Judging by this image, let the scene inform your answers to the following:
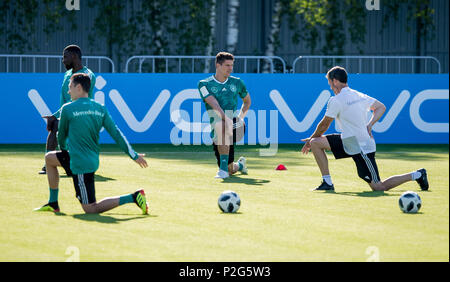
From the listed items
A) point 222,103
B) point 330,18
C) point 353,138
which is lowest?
point 353,138

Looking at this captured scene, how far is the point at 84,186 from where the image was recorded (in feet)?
31.1

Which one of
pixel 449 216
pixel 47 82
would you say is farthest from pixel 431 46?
pixel 449 216

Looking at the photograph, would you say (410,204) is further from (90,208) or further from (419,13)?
(419,13)

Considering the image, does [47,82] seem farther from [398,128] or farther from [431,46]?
[431,46]

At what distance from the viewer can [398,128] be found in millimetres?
20297

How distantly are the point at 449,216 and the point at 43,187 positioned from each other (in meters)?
5.93

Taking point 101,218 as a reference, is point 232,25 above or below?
above

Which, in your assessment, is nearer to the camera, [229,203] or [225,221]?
[225,221]

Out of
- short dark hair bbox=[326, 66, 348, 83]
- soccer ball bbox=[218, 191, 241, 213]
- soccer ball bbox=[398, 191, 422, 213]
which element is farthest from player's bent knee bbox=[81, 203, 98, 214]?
short dark hair bbox=[326, 66, 348, 83]

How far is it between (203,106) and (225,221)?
420 inches

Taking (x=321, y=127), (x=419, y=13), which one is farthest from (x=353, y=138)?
(x=419, y=13)

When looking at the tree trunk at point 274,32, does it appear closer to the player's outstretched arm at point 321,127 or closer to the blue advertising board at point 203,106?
the blue advertising board at point 203,106

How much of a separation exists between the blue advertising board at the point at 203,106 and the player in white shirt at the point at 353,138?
7929 millimetres

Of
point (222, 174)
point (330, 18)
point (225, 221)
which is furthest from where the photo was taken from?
point (330, 18)
